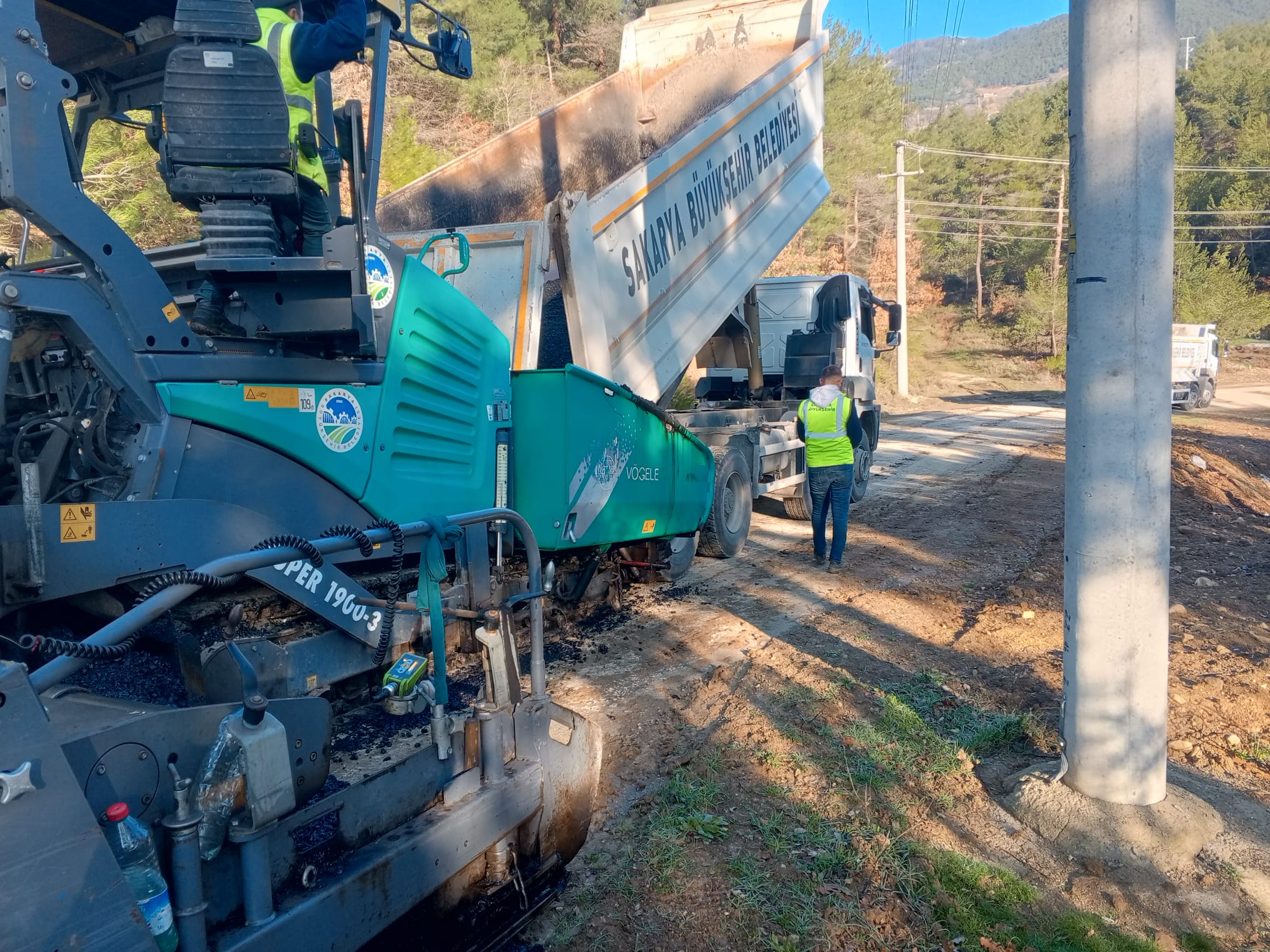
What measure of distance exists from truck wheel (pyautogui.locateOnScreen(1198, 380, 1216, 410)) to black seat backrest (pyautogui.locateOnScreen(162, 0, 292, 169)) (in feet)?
89.3

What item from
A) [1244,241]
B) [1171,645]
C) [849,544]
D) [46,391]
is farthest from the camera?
[1244,241]

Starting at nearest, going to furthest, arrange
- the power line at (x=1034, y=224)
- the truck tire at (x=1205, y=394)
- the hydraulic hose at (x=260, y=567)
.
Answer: the hydraulic hose at (x=260, y=567) < the truck tire at (x=1205, y=394) < the power line at (x=1034, y=224)

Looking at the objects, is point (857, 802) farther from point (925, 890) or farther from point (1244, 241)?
point (1244, 241)

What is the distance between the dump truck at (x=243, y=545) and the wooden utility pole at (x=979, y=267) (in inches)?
1962

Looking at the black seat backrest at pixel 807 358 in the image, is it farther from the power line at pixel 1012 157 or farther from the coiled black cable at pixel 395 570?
the power line at pixel 1012 157

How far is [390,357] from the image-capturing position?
3.78 m

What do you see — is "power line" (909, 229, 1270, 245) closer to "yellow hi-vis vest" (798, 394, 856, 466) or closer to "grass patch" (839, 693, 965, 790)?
"yellow hi-vis vest" (798, 394, 856, 466)

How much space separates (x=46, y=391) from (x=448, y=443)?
159 cm

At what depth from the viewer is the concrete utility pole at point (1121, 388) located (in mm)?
3182

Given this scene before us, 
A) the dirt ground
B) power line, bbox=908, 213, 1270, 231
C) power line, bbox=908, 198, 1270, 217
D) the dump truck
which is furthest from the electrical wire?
the dump truck

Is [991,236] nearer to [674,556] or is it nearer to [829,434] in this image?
[829,434]

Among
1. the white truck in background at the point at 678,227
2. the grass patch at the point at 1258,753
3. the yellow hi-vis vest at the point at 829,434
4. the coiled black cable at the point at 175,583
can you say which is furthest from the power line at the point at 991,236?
the coiled black cable at the point at 175,583

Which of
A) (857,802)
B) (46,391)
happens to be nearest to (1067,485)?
(857,802)

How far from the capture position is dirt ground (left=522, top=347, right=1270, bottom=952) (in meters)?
2.95
